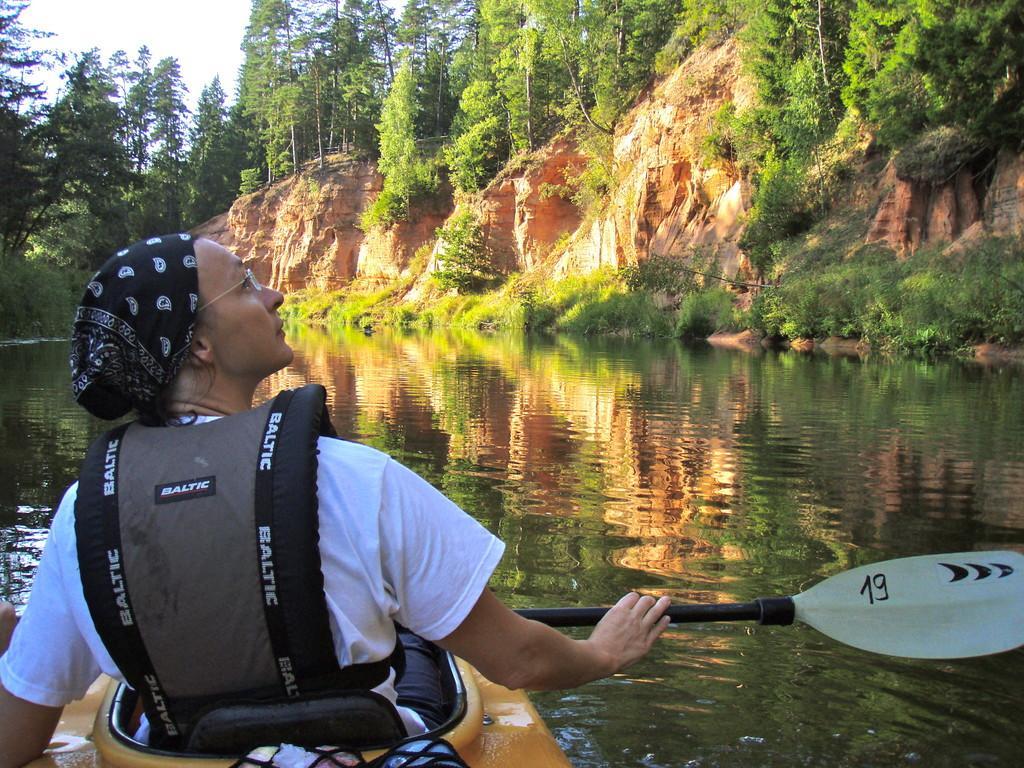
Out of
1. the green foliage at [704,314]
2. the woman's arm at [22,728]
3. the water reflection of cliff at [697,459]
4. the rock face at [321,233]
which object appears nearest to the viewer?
the woman's arm at [22,728]

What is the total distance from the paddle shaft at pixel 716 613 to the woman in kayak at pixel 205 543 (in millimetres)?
899

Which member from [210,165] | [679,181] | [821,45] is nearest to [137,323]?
[821,45]

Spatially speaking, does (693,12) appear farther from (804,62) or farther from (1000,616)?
(1000,616)

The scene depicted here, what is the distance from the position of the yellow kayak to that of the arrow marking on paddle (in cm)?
129

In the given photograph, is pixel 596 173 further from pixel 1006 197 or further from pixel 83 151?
pixel 1006 197

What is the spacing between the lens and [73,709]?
7.52ft

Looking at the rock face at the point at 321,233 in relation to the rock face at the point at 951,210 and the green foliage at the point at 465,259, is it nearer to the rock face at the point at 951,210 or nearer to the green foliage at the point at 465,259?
the green foliage at the point at 465,259

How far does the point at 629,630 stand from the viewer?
2.12m

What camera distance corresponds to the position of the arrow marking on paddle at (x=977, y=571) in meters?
2.75

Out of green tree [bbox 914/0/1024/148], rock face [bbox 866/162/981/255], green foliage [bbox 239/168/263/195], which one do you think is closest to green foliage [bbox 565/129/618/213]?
rock face [bbox 866/162/981/255]

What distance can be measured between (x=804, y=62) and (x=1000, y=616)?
30.2 metres

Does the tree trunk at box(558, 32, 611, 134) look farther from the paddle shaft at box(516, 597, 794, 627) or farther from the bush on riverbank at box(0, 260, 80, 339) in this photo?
the paddle shaft at box(516, 597, 794, 627)

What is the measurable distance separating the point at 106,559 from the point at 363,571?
15.6 inches

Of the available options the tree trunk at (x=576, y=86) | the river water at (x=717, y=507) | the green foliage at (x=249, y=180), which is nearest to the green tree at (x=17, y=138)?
the river water at (x=717, y=507)
